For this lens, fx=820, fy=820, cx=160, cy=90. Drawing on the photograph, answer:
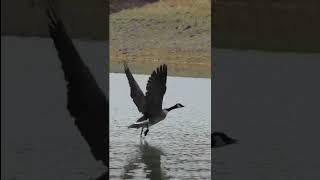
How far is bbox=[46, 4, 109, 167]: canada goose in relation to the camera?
254 cm

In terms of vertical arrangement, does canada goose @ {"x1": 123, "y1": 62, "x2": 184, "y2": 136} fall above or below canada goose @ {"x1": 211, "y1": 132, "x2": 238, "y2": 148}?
above

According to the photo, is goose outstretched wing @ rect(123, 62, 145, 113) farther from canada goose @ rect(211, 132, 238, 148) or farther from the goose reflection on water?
canada goose @ rect(211, 132, 238, 148)

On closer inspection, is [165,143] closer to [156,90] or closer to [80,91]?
[156,90]

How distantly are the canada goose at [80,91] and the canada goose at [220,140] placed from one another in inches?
44.3

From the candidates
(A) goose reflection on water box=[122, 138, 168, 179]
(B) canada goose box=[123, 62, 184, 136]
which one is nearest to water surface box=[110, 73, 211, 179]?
(A) goose reflection on water box=[122, 138, 168, 179]

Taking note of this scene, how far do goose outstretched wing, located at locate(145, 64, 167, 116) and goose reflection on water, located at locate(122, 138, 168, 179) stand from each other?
0.57ft

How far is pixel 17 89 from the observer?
5125mm

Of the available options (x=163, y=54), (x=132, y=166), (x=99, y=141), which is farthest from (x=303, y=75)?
(x=99, y=141)

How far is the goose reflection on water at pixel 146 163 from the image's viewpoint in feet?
10.6

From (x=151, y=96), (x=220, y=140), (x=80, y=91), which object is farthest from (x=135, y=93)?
(x=80, y=91)

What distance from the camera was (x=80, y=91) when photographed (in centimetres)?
255

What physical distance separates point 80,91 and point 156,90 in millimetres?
1154

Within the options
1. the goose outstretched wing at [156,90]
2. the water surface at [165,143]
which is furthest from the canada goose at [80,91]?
the goose outstretched wing at [156,90]

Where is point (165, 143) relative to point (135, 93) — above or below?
below
